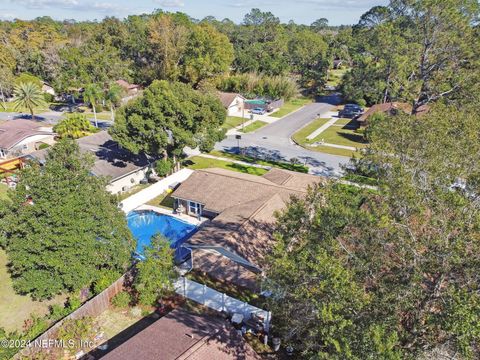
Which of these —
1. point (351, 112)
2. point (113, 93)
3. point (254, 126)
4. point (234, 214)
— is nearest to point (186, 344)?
point (234, 214)

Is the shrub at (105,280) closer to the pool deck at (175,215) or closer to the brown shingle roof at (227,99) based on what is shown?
the pool deck at (175,215)

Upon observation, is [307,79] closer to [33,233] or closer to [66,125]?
[66,125]

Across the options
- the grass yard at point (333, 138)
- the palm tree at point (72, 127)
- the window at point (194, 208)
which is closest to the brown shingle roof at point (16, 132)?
the palm tree at point (72, 127)

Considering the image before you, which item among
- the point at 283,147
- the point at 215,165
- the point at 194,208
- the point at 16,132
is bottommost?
the point at 194,208

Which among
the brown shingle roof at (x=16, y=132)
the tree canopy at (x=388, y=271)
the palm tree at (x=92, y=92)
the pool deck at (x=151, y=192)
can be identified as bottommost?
the pool deck at (x=151, y=192)

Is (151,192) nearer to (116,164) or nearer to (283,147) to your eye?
(116,164)

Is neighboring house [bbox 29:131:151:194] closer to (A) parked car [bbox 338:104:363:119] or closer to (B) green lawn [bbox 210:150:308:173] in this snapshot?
(B) green lawn [bbox 210:150:308:173]
